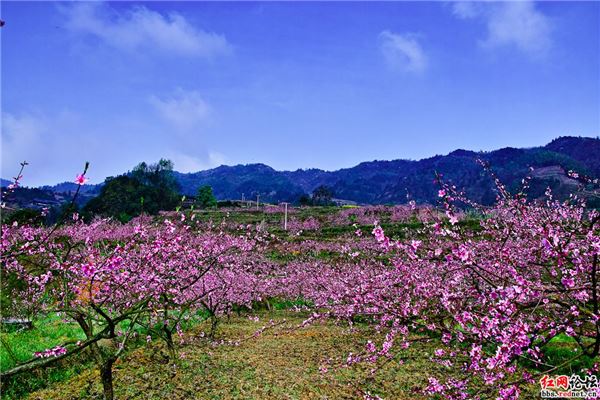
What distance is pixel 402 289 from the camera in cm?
771

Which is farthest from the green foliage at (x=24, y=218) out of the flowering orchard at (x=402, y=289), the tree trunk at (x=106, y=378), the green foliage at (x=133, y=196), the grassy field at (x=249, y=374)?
the green foliage at (x=133, y=196)

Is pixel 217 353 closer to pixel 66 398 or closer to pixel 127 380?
pixel 127 380

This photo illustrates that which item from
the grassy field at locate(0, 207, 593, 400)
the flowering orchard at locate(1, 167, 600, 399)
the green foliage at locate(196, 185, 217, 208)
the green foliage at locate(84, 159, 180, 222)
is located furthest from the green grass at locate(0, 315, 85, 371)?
the green foliage at locate(196, 185, 217, 208)

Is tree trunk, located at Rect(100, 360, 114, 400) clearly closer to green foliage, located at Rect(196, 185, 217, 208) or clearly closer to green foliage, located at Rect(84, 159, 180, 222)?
green foliage, located at Rect(84, 159, 180, 222)

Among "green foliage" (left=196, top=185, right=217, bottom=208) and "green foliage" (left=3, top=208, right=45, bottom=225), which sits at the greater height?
"green foliage" (left=196, top=185, right=217, bottom=208)

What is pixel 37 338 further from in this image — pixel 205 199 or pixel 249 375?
pixel 205 199

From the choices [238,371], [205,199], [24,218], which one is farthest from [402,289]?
[205,199]

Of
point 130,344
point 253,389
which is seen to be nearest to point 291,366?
point 253,389

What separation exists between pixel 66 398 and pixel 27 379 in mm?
1182

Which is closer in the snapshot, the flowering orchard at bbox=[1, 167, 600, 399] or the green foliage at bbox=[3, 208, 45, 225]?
the flowering orchard at bbox=[1, 167, 600, 399]

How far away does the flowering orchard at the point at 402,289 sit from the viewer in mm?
3381

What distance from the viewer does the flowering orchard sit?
338 cm

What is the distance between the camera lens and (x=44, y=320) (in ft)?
36.9

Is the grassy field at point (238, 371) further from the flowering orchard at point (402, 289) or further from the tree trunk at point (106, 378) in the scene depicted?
the tree trunk at point (106, 378)
